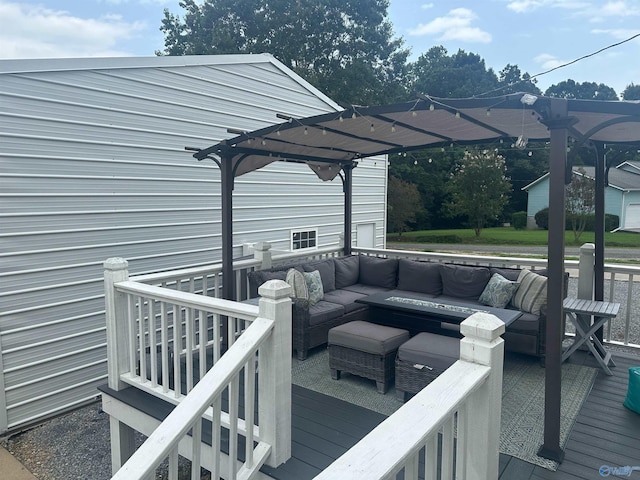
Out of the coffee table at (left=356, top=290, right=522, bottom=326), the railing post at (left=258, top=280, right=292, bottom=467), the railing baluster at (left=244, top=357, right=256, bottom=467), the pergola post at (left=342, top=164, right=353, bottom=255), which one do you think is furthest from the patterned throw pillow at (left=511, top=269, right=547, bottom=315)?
the railing baluster at (left=244, top=357, right=256, bottom=467)

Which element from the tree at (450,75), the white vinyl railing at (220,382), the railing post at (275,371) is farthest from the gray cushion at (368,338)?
the tree at (450,75)

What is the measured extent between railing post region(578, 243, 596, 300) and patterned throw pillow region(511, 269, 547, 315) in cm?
39

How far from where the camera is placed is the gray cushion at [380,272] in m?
5.87

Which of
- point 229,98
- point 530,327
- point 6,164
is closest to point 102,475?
point 6,164

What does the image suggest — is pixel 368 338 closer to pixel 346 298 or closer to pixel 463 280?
pixel 346 298

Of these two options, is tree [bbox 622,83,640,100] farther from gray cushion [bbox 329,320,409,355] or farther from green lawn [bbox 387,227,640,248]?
gray cushion [bbox 329,320,409,355]

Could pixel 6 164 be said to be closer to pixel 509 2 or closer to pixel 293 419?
pixel 293 419

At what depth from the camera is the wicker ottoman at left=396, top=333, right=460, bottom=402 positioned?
10.3ft

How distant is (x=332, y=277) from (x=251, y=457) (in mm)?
3466

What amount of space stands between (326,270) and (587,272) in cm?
290

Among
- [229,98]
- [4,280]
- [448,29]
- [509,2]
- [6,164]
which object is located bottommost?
[4,280]

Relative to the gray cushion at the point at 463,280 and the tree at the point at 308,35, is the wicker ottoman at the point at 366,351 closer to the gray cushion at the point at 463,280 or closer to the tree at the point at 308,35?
the gray cushion at the point at 463,280

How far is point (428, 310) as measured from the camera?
3883mm

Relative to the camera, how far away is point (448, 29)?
2459 cm
